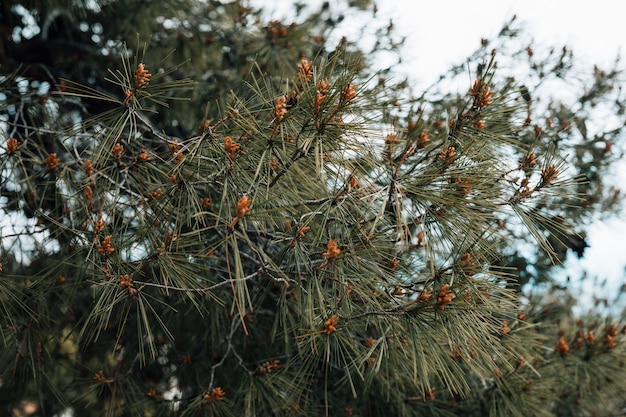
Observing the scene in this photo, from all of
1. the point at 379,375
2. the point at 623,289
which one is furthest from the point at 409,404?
the point at 623,289

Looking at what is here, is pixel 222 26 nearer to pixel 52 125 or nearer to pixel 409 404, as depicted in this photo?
pixel 52 125

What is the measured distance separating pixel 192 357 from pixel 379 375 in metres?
0.51

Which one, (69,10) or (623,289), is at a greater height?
(623,289)

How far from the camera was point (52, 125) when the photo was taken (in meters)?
1.66

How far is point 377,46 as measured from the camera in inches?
81.9

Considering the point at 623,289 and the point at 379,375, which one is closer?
the point at 379,375

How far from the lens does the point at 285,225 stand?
129 cm

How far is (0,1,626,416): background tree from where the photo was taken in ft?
3.62

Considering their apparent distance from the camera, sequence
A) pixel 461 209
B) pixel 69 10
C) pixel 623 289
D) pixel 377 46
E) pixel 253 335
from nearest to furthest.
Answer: pixel 461 209 → pixel 253 335 → pixel 69 10 → pixel 377 46 → pixel 623 289

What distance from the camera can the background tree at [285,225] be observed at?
1.10m

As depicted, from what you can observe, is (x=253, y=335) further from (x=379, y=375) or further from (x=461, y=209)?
(x=461, y=209)

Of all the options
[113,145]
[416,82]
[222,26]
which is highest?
[416,82]

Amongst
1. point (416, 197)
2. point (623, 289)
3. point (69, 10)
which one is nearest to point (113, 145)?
point (416, 197)

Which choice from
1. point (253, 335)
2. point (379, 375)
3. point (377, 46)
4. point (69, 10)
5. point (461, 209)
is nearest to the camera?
point (461, 209)
